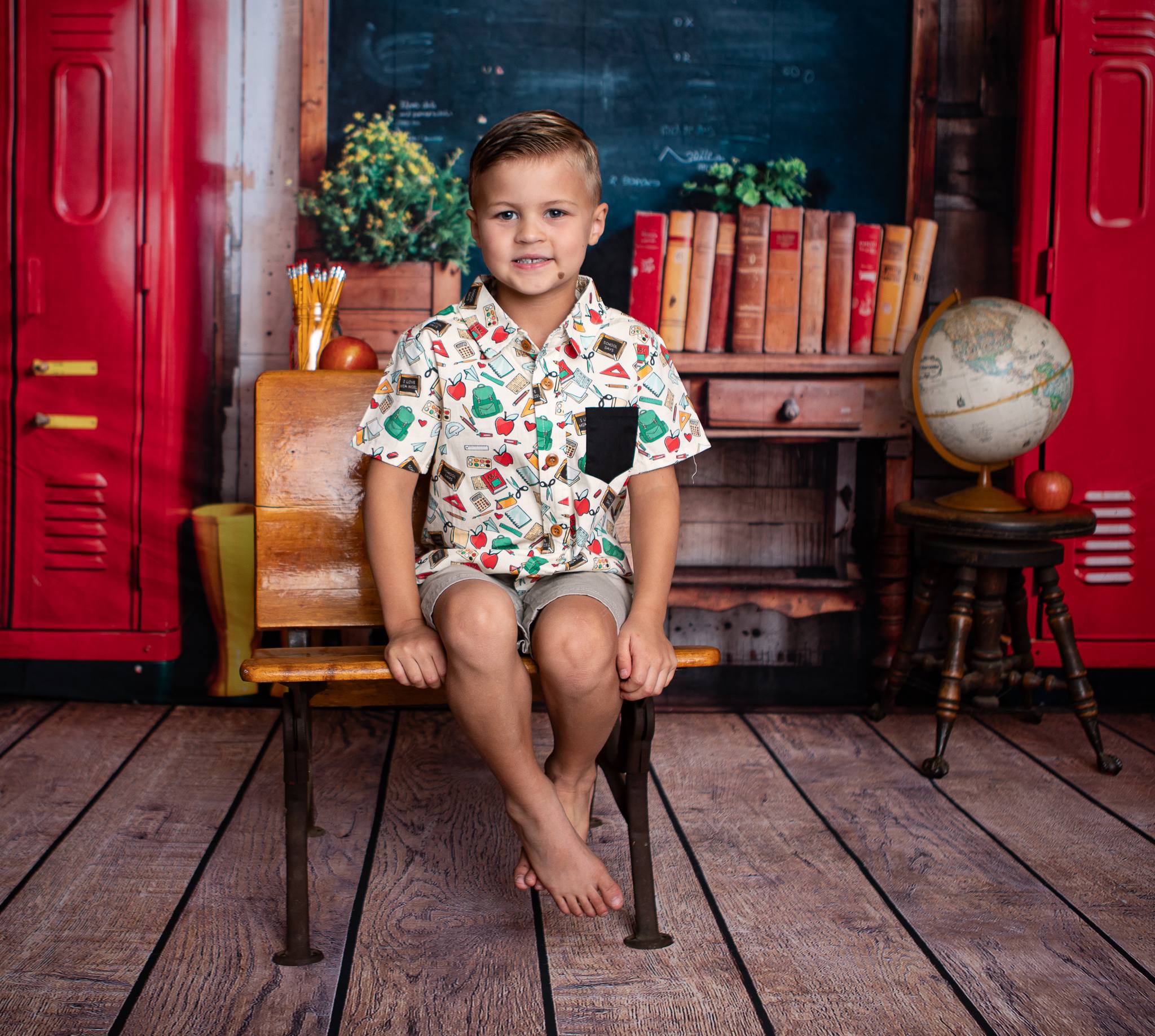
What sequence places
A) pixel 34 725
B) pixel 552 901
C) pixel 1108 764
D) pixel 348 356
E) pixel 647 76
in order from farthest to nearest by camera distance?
pixel 647 76 < pixel 34 725 < pixel 1108 764 < pixel 348 356 < pixel 552 901

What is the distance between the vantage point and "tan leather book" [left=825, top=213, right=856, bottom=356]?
7.74 feet

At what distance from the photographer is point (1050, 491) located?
2.12 meters

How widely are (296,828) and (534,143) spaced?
3.22 ft

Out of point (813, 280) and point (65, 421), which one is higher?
point (813, 280)

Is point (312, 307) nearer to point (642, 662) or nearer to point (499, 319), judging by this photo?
point (499, 319)

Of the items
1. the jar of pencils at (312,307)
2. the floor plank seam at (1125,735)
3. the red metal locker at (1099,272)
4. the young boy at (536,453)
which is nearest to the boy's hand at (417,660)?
the young boy at (536,453)

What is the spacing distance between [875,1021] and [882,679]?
1.35 m

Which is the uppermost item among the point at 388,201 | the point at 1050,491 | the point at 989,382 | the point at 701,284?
the point at 388,201

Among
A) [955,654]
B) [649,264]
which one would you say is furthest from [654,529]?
[649,264]

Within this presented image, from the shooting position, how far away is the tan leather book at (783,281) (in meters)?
2.36

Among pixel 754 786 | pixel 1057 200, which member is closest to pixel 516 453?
pixel 754 786

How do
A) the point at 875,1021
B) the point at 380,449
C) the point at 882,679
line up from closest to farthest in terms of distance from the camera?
1. the point at 875,1021
2. the point at 380,449
3. the point at 882,679

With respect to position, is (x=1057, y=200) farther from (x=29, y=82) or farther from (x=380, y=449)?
(x=29, y=82)

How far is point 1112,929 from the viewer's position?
Result: 144 centimetres
